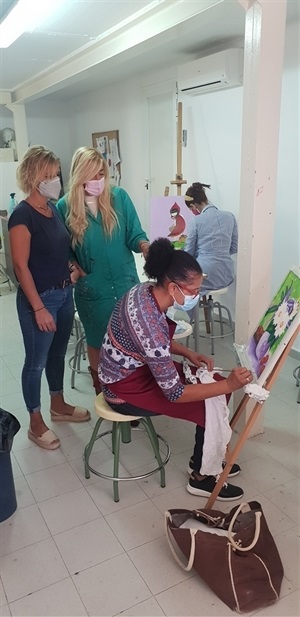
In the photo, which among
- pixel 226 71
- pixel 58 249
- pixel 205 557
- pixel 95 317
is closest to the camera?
pixel 205 557

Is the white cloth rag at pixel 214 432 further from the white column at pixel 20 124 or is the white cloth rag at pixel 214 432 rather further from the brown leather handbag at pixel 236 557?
the white column at pixel 20 124

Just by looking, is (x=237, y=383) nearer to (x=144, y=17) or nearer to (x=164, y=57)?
(x=144, y=17)

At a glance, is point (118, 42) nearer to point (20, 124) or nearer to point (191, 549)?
point (20, 124)

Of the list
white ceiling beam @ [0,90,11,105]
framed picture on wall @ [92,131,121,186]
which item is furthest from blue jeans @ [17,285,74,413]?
white ceiling beam @ [0,90,11,105]

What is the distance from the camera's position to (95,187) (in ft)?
7.34

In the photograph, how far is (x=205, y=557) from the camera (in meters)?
1.61

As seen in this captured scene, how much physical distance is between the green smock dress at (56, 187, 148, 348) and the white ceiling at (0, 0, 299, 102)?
112 centimetres

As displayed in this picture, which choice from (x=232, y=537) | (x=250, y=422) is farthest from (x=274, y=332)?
(x=232, y=537)

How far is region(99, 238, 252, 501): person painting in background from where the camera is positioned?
5.66ft

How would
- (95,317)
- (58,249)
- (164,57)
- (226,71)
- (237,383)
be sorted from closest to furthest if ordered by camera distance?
(237,383)
(58,249)
(95,317)
(226,71)
(164,57)

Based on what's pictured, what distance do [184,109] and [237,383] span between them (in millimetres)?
3470

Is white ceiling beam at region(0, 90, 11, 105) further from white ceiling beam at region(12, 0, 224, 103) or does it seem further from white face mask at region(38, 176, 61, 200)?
white face mask at region(38, 176, 61, 200)

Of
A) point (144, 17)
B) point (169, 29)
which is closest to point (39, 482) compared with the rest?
point (169, 29)

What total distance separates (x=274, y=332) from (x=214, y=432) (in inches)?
18.8
